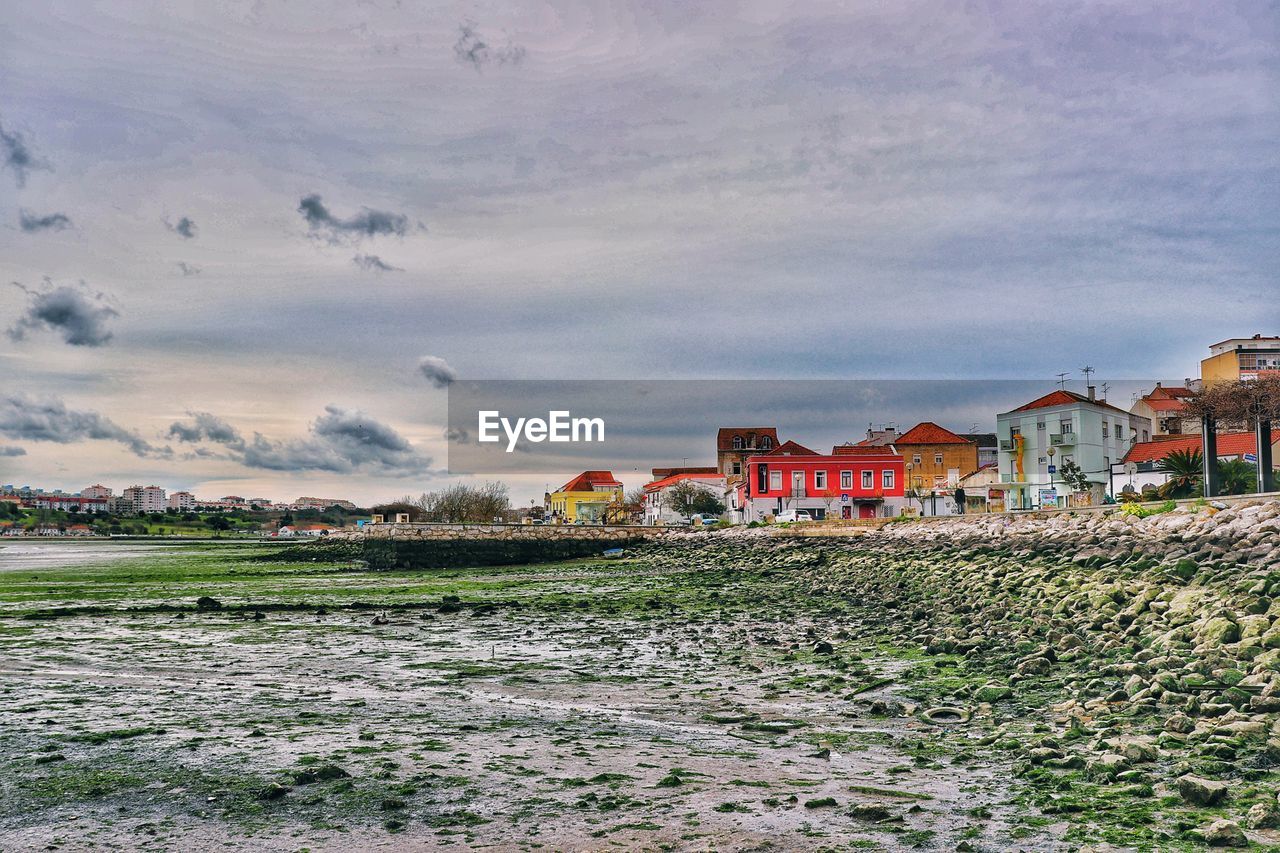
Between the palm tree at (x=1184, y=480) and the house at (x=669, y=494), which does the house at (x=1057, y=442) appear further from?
the house at (x=669, y=494)

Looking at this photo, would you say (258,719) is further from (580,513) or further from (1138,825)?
(580,513)

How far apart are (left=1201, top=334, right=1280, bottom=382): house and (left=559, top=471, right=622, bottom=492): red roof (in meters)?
86.0

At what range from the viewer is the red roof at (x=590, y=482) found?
157750 millimetres

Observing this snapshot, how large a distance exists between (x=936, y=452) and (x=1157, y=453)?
33.0 meters

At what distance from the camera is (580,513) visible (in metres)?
143

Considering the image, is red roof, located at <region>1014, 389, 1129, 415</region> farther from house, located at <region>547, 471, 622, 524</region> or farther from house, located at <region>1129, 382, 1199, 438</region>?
house, located at <region>547, 471, 622, 524</region>

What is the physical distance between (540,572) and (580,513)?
311 feet

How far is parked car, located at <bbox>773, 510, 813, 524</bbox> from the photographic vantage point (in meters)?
72.1

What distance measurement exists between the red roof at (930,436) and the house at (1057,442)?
18016mm

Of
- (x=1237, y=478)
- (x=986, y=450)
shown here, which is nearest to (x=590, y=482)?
(x=986, y=450)

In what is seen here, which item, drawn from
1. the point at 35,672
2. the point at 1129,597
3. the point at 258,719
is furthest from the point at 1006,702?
the point at 35,672

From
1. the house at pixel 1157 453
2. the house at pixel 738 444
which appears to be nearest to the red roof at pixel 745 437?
the house at pixel 738 444

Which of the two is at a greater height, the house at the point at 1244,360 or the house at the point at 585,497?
the house at the point at 1244,360

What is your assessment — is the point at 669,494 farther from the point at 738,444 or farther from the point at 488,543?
the point at 488,543
